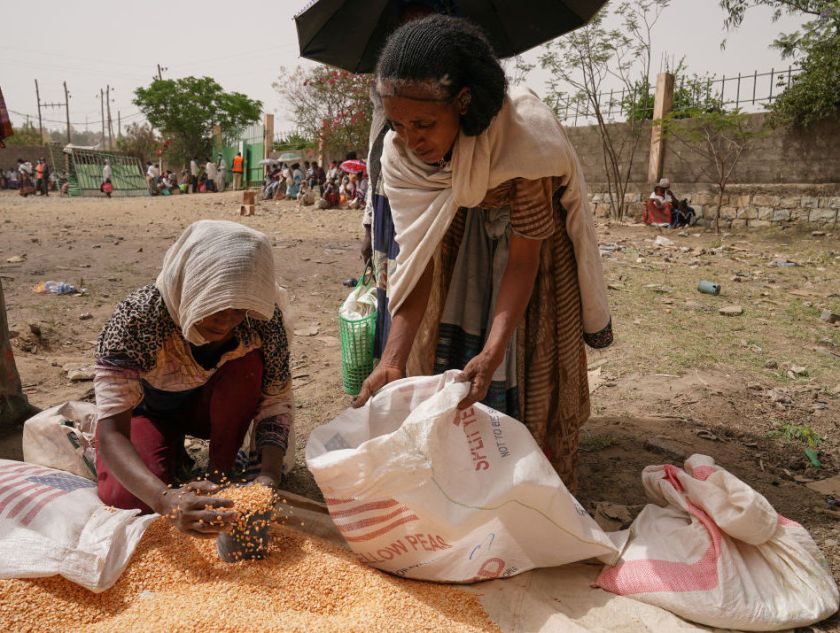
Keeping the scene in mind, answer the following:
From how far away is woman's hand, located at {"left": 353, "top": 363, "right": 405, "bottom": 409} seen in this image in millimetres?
1920

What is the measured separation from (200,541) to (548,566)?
3.46 feet

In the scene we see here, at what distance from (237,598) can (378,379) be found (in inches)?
28.3

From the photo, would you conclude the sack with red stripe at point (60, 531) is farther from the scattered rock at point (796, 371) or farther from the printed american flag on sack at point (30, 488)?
the scattered rock at point (796, 371)

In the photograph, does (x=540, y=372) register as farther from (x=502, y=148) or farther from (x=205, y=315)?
(x=205, y=315)

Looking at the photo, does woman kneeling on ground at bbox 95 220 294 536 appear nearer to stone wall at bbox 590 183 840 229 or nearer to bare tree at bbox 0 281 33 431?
bare tree at bbox 0 281 33 431

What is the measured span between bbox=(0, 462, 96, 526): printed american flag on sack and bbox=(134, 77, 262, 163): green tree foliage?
3490 cm

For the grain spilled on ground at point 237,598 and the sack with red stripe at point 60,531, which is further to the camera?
the sack with red stripe at point 60,531

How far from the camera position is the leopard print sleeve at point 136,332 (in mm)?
1929

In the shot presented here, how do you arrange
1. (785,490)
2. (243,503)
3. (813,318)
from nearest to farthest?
(243,503)
(785,490)
(813,318)

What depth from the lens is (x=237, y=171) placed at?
78.2 ft

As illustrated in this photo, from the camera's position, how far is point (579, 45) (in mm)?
13672

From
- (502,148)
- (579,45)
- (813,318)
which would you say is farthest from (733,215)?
(502,148)

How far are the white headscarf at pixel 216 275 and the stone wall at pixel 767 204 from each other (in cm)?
1168

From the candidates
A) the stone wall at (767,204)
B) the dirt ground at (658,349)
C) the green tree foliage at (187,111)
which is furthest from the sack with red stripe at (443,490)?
the green tree foliage at (187,111)
